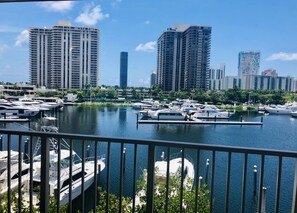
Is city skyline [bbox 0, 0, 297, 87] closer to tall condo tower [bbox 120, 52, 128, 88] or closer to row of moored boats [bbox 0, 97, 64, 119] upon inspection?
tall condo tower [bbox 120, 52, 128, 88]

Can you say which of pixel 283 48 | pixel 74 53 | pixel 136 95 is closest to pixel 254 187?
pixel 74 53

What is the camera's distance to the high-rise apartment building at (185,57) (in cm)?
4534

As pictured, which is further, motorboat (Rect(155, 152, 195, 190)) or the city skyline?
the city skyline

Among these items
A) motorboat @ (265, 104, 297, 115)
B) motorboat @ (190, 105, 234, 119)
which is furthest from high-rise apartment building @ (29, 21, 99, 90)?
motorboat @ (265, 104, 297, 115)

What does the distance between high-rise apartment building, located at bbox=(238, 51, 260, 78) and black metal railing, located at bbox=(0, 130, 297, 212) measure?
36.7 m

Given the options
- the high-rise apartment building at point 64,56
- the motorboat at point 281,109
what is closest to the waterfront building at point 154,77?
the high-rise apartment building at point 64,56

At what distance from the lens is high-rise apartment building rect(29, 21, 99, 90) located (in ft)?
120

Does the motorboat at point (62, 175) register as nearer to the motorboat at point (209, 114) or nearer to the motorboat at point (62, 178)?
the motorboat at point (62, 178)

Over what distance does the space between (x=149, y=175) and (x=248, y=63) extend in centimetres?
5237

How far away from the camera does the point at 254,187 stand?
31.4 ft

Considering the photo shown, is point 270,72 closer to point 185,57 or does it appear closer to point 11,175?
point 185,57

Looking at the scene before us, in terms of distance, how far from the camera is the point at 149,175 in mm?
1577

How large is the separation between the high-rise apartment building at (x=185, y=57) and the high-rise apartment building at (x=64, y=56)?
13.4m

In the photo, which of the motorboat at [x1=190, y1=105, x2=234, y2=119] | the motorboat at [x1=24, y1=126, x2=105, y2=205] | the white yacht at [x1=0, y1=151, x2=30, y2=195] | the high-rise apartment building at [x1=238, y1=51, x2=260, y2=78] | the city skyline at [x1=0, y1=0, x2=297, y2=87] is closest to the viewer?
the motorboat at [x1=24, y1=126, x2=105, y2=205]
